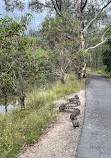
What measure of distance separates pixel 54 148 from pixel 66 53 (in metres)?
6.80

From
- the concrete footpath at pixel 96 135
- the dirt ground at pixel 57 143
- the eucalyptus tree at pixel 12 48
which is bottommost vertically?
the dirt ground at pixel 57 143

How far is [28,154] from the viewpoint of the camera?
2648 mm

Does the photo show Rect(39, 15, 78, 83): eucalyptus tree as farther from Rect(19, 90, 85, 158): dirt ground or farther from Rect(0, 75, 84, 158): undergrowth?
Rect(19, 90, 85, 158): dirt ground

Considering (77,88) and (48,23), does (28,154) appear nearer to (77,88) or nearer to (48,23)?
(77,88)

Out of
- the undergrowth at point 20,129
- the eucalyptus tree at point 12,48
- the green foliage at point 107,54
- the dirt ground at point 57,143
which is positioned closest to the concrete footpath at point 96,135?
the dirt ground at point 57,143

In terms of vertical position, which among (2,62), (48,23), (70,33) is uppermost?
(48,23)

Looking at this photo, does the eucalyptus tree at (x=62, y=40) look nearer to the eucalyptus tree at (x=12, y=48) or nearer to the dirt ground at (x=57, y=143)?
the eucalyptus tree at (x=12, y=48)

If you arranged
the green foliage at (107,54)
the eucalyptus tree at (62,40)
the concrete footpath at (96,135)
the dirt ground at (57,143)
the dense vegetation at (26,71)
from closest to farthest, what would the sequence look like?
1. the concrete footpath at (96,135)
2. the dirt ground at (57,143)
3. the dense vegetation at (26,71)
4. the eucalyptus tree at (62,40)
5. the green foliage at (107,54)

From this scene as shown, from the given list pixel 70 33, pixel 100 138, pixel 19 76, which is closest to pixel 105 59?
pixel 70 33

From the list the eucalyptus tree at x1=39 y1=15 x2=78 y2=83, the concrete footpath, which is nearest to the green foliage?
the eucalyptus tree at x1=39 y1=15 x2=78 y2=83

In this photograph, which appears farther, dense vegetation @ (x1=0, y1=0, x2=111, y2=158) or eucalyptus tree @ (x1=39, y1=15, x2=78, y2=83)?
eucalyptus tree @ (x1=39, y1=15, x2=78, y2=83)

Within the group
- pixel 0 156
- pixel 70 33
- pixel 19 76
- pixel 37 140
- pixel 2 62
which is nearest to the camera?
pixel 0 156

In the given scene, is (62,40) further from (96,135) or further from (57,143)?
(57,143)

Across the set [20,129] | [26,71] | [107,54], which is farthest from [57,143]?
[107,54]
